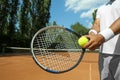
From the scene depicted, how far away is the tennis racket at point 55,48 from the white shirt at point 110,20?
0.62 metres

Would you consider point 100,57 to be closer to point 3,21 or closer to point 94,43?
point 94,43

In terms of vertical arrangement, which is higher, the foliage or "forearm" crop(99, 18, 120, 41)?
the foliage

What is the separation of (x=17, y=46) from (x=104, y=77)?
23.8 meters

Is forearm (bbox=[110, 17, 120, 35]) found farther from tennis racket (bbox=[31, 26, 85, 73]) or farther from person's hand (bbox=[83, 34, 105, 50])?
tennis racket (bbox=[31, 26, 85, 73])

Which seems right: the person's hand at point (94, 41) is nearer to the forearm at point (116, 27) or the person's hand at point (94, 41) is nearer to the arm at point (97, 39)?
the arm at point (97, 39)

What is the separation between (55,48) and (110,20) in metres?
1.62

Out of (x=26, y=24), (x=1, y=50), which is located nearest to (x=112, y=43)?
(x=1, y=50)

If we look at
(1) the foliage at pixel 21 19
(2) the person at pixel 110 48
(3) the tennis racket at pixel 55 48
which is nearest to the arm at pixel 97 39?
(2) the person at pixel 110 48

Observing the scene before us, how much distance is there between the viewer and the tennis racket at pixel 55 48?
332 centimetres

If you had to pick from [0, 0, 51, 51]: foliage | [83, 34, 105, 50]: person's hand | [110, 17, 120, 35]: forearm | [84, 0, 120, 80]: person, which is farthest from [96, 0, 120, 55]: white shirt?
[0, 0, 51, 51]: foliage

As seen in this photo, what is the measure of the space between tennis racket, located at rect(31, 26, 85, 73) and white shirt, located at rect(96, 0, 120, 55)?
0.62m

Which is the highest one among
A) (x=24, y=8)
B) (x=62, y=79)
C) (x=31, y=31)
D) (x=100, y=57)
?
(x=24, y=8)

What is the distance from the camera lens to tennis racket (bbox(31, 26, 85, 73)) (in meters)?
3.32

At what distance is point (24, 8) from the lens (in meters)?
29.0
